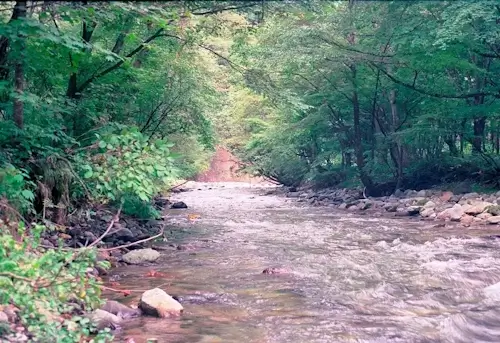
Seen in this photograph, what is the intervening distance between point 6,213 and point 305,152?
2374 cm

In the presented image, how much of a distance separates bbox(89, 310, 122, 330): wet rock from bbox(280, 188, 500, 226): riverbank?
9836 millimetres

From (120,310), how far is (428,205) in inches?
469

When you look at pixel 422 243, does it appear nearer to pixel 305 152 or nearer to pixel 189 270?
pixel 189 270

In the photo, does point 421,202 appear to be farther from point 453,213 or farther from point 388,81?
point 388,81

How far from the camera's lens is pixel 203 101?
14.1 meters

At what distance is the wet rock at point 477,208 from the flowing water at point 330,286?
107 centimetres

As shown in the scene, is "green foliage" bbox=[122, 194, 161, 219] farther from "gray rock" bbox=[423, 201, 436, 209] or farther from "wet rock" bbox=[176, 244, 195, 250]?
"gray rock" bbox=[423, 201, 436, 209]

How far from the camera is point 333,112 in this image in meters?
21.7

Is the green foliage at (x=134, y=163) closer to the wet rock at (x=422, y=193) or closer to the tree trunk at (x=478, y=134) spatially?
the wet rock at (x=422, y=193)

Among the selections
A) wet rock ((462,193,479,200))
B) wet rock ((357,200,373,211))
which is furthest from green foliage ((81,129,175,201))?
wet rock ((357,200,373,211))

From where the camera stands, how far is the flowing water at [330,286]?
201 inches

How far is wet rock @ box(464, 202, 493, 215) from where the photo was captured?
1337 centimetres

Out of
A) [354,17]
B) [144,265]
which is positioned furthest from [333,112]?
[144,265]

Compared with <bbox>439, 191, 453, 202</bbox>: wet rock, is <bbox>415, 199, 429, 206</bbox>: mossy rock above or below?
below
